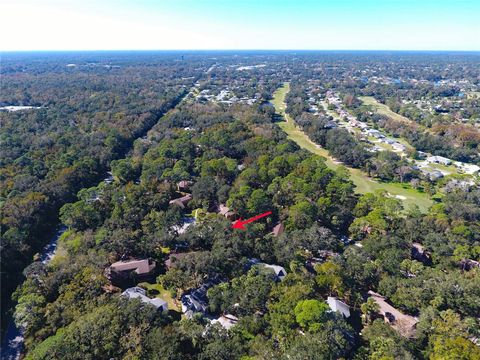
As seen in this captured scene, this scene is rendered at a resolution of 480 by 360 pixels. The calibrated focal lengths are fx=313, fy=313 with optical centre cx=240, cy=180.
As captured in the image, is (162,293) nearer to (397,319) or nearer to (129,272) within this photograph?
(129,272)

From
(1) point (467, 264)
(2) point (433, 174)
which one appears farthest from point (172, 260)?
(2) point (433, 174)

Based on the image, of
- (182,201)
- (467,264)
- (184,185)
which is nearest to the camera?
(467,264)

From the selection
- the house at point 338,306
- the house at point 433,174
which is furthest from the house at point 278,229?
the house at point 433,174

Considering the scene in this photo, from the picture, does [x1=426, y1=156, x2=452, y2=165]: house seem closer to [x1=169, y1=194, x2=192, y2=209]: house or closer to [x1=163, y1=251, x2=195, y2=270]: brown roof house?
[x1=169, y1=194, x2=192, y2=209]: house

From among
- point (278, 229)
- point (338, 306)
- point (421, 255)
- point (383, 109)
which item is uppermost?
point (383, 109)

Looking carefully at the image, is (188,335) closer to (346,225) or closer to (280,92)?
(346,225)

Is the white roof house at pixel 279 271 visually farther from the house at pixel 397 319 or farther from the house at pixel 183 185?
the house at pixel 183 185

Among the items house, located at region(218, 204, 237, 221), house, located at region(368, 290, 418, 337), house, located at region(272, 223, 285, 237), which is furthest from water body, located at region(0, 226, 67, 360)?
house, located at region(368, 290, 418, 337)
